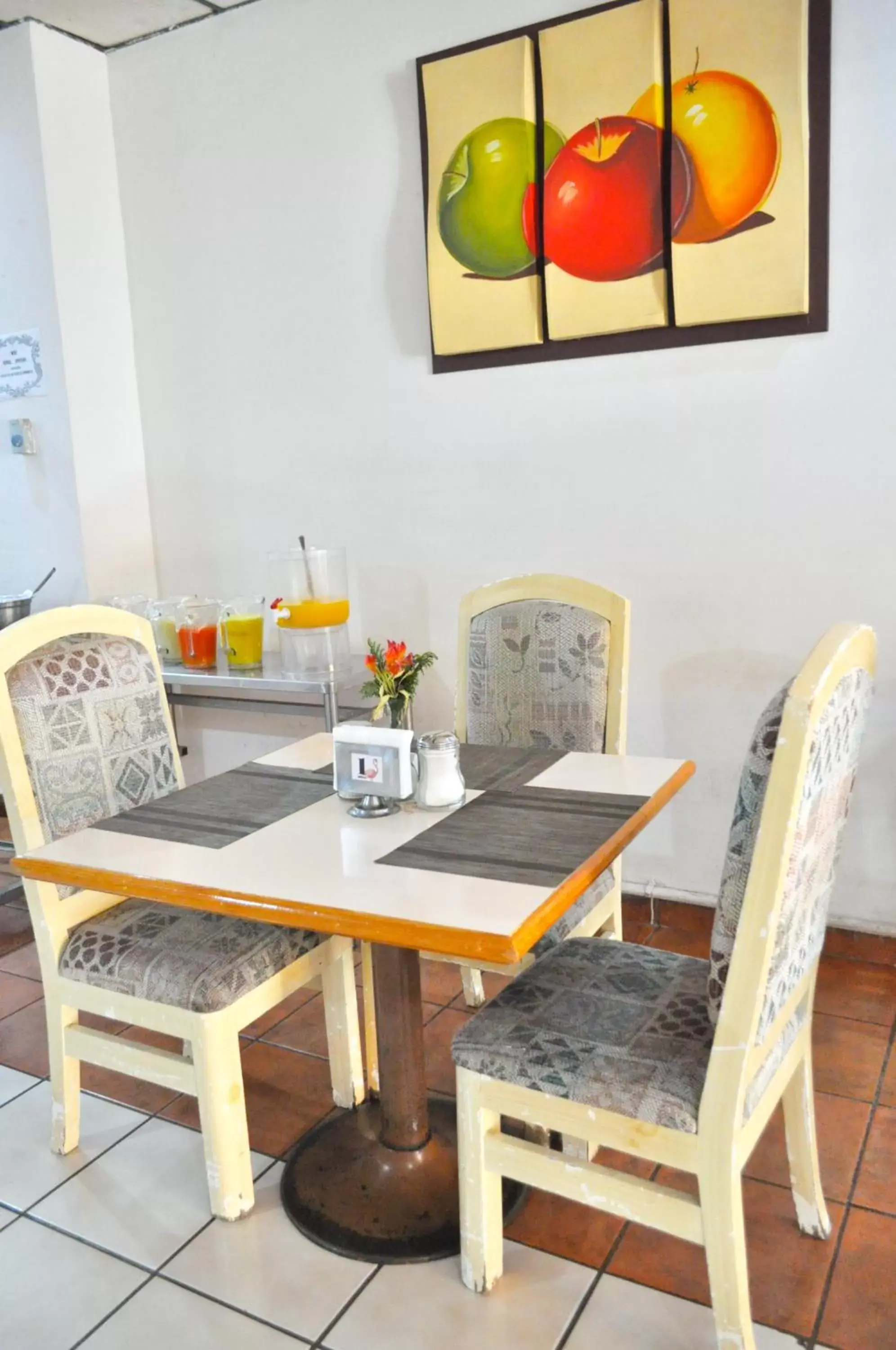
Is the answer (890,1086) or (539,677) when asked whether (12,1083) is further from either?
(890,1086)

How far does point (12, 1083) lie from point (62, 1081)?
0.38 metres

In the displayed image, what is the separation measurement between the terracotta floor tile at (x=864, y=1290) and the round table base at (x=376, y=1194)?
1.67ft

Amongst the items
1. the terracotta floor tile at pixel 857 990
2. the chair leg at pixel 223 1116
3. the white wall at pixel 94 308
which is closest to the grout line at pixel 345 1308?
the chair leg at pixel 223 1116

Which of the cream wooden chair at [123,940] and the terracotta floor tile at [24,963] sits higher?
the cream wooden chair at [123,940]

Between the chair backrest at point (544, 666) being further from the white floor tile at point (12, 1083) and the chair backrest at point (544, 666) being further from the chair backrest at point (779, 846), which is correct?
the white floor tile at point (12, 1083)

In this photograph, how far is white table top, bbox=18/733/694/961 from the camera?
4.22ft

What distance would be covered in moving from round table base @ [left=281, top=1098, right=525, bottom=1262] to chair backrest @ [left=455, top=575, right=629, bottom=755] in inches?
31.7

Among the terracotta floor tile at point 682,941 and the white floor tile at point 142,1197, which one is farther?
the terracotta floor tile at point 682,941

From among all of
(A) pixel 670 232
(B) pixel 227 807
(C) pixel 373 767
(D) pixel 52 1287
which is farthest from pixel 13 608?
(A) pixel 670 232

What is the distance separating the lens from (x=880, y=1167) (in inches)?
71.1

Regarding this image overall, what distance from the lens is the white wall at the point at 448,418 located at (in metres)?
2.46

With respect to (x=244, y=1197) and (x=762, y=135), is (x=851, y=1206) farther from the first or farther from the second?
(x=762, y=135)

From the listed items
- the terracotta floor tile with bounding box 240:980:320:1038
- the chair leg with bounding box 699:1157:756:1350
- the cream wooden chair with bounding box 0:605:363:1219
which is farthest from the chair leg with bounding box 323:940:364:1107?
the chair leg with bounding box 699:1157:756:1350

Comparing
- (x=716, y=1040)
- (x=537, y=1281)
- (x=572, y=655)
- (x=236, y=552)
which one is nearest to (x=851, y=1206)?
(x=537, y=1281)
